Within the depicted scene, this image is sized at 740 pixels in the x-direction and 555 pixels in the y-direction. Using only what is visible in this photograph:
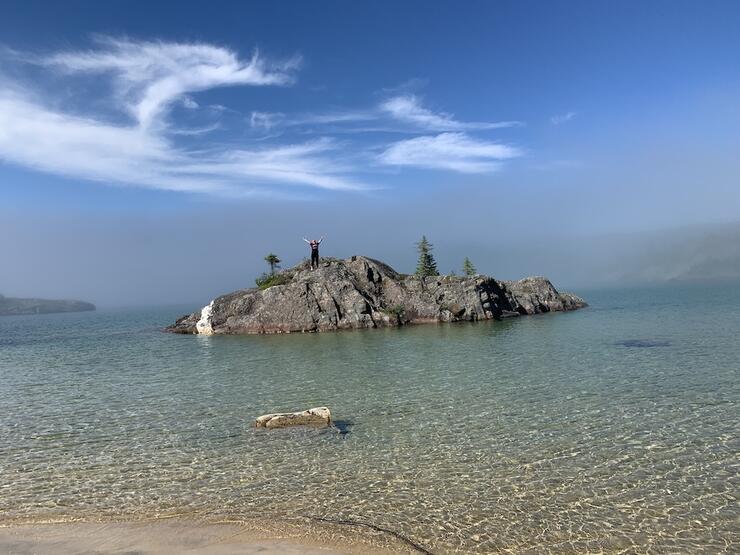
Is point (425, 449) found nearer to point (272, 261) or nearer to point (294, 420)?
point (294, 420)

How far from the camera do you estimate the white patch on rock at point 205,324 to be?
79.4 metres

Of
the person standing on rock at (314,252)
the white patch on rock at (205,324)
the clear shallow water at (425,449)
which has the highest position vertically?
the person standing on rock at (314,252)

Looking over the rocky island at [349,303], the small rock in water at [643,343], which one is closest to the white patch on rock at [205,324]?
the rocky island at [349,303]

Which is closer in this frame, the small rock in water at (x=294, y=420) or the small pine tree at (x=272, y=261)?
the small rock in water at (x=294, y=420)

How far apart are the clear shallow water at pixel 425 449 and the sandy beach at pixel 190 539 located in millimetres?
749

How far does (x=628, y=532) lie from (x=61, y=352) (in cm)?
6177

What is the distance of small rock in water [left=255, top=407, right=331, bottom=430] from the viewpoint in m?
22.0

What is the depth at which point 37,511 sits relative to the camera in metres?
14.2

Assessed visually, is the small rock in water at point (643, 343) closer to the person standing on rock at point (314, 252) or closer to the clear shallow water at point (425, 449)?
the clear shallow water at point (425, 449)

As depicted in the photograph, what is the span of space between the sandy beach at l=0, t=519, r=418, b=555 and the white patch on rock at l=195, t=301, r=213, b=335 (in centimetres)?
6834

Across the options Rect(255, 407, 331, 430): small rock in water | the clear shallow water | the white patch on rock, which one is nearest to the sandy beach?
the clear shallow water

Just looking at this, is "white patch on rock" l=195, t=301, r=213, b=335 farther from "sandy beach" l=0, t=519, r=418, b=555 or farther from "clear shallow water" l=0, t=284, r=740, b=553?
"sandy beach" l=0, t=519, r=418, b=555

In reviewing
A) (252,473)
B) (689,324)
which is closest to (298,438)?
(252,473)

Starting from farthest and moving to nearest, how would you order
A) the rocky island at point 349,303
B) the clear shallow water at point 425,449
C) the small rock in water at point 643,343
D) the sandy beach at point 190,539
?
the rocky island at point 349,303 < the small rock in water at point 643,343 < the clear shallow water at point 425,449 < the sandy beach at point 190,539
